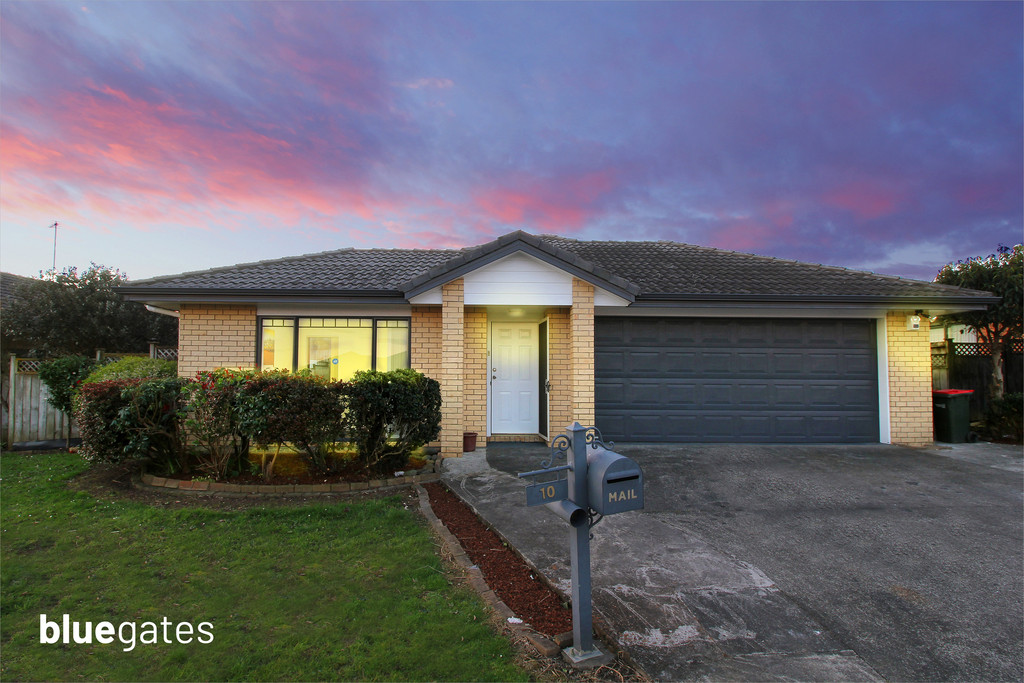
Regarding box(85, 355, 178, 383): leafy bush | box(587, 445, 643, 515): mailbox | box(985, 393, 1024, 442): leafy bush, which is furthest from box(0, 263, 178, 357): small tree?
box(985, 393, 1024, 442): leafy bush

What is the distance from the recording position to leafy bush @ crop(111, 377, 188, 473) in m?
5.95

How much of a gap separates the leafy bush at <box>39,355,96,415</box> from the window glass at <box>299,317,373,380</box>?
165 inches

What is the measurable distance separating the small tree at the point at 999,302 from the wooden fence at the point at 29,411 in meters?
19.0

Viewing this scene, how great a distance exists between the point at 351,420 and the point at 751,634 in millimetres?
4995

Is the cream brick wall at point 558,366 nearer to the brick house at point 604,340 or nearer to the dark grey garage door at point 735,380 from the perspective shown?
the brick house at point 604,340

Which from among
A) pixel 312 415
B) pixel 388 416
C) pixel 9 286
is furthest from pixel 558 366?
pixel 9 286

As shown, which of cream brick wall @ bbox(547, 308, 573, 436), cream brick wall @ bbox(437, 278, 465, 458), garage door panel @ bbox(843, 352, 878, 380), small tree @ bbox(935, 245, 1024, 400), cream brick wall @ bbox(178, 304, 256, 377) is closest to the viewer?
cream brick wall @ bbox(437, 278, 465, 458)

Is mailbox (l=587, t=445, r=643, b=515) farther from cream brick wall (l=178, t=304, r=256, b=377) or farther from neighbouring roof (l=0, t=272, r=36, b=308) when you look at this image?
neighbouring roof (l=0, t=272, r=36, b=308)

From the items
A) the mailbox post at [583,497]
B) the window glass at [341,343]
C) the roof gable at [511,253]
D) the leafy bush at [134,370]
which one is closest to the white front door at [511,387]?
the roof gable at [511,253]

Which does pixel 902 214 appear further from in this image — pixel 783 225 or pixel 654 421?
pixel 654 421

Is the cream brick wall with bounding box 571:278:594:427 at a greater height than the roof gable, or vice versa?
the roof gable

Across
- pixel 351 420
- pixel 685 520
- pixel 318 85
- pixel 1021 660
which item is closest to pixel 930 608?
pixel 1021 660

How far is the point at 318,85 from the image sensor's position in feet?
27.9

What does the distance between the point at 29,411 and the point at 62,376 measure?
4.82 feet
